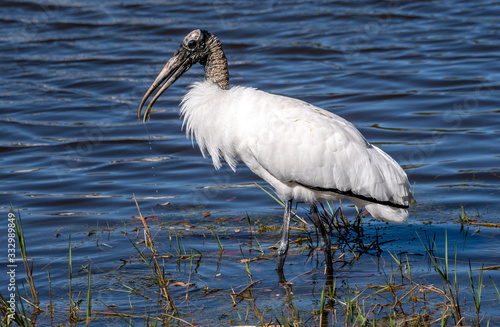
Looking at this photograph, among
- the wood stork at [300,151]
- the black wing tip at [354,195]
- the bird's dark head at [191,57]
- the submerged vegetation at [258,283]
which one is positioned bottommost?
the submerged vegetation at [258,283]

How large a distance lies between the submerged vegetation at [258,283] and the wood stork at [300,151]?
0.33 meters

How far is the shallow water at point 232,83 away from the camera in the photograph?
280 inches

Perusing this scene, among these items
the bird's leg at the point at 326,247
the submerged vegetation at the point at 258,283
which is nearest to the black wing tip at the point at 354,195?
the bird's leg at the point at 326,247

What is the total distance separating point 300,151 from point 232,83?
22.0 feet

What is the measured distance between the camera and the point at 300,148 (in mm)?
5750

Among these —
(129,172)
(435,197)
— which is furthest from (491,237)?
(129,172)

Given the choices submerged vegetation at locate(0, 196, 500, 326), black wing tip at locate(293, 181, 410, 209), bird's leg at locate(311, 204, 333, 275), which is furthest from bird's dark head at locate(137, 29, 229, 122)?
bird's leg at locate(311, 204, 333, 275)

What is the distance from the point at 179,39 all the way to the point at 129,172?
23.0 feet

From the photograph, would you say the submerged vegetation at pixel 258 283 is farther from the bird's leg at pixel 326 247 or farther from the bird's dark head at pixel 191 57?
the bird's dark head at pixel 191 57

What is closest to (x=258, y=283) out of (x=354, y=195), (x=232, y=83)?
(x=354, y=195)

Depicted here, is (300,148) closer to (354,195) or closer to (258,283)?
(354,195)

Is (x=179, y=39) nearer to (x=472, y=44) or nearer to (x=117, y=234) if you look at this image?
(x=472, y=44)

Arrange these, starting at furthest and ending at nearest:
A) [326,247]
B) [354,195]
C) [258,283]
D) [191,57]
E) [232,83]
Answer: [232,83] → [191,57] → [354,195] → [326,247] → [258,283]

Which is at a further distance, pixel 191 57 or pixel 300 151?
pixel 191 57
